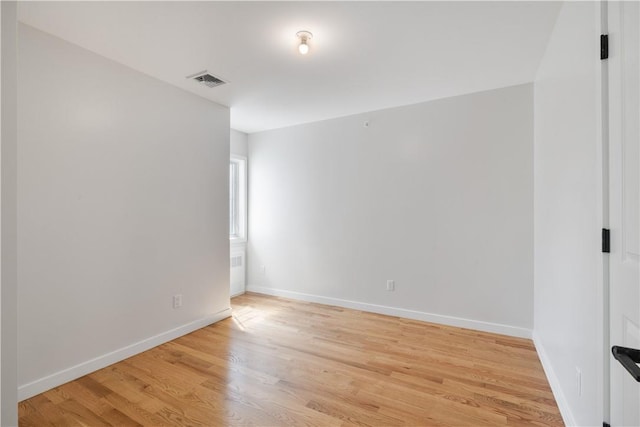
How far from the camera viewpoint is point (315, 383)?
212 cm

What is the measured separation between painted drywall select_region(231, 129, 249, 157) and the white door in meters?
4.09

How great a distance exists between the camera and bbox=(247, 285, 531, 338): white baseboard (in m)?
2.95

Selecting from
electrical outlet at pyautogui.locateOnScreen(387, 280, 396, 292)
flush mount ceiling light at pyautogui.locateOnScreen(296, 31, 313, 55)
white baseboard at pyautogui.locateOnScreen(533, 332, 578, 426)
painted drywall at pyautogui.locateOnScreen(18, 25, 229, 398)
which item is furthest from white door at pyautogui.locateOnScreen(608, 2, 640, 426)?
painted drywall at pyautogui.locateOnScreen(18, 25, 229, 398)

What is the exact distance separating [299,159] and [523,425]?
3529mm

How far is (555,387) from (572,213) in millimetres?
1235

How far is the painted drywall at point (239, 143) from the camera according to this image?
441 centimetres

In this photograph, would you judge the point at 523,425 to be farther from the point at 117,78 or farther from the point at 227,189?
the point at 117,78

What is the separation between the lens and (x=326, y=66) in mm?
2510

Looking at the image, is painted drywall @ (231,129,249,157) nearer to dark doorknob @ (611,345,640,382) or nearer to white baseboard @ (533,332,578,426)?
white baseboard @ (533,332,578,426)

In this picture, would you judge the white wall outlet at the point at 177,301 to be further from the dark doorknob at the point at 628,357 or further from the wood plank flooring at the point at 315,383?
the dark doorknob at the point at 628,357

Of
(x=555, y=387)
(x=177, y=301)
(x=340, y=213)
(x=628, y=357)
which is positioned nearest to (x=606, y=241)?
(x=628, y=357)

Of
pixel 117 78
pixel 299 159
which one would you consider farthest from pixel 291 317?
pixel 117 78

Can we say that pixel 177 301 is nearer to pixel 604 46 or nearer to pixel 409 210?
pixel 409 210

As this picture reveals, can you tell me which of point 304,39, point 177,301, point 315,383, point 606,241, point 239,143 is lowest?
point 315,383
